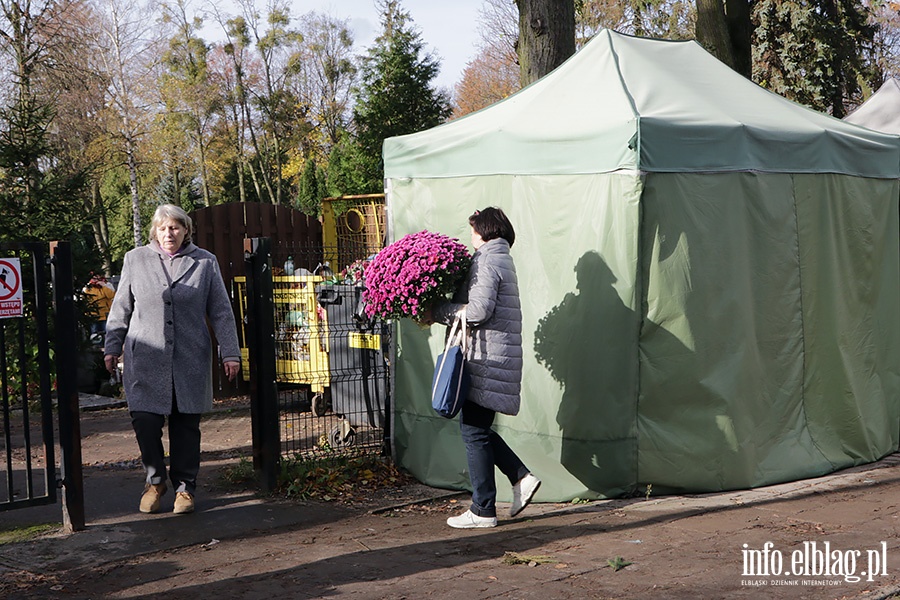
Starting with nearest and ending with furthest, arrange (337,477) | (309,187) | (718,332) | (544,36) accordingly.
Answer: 1. (718,332)
2. (337,477)
3. (544,36)
4. (309,187)

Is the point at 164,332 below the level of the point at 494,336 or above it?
above

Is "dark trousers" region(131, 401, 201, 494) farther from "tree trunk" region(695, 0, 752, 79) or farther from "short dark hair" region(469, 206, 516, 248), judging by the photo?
"tree trunk" region(695, 0, 752, 79)

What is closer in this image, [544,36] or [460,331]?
[460,331]

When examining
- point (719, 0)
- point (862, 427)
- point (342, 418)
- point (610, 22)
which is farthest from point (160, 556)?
point (610, 22)

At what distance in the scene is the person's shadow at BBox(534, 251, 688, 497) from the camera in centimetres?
616

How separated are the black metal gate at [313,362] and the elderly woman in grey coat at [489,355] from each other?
141 centimetres

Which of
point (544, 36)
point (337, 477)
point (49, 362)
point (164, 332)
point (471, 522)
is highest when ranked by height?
point (544, 36)

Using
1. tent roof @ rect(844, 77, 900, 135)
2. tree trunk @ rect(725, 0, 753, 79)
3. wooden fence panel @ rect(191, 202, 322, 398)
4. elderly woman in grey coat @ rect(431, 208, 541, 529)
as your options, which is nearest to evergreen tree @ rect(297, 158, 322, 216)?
wooden fence panel @ rect(191, 202, 322, 398)

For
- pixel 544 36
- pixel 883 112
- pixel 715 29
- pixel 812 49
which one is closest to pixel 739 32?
pixel 715 29

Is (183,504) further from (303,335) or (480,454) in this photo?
(303,335)

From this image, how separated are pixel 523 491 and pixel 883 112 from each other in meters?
8.46

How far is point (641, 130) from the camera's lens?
19.7ft

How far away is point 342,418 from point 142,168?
116 ft

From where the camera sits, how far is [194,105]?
42688 mm
